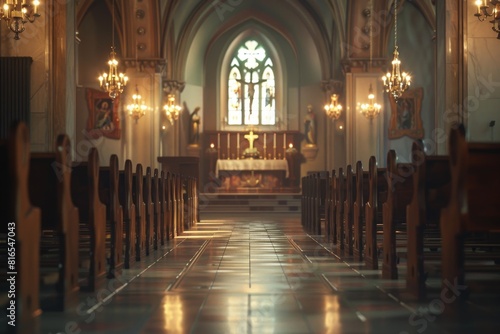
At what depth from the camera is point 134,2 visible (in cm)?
2175

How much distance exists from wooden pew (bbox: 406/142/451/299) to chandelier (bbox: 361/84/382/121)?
49.7ft

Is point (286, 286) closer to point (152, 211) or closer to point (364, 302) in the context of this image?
point (364, 302)

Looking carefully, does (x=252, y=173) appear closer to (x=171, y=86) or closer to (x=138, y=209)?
(x=171, y=86)

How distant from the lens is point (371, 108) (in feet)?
A: 71.3

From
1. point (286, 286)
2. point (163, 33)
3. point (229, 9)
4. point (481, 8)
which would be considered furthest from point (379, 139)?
point (286, 286)

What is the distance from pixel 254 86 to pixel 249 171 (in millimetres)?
4001

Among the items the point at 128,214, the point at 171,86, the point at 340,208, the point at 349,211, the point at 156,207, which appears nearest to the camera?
the point at 128,214

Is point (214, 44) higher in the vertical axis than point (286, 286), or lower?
→ higher

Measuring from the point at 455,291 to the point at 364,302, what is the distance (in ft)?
2.30

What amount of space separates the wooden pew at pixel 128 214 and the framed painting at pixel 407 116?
18491 millimetres

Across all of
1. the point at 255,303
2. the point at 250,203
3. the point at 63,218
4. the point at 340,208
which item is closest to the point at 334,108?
the point at 250,203

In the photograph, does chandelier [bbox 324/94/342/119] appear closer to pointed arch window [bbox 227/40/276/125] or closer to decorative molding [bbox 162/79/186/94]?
decorative molding [bbox 162/79/186/94]

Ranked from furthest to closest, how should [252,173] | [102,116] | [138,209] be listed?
[252,173]
[102,116]
[138,209]

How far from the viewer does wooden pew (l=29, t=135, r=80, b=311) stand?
5.33 m
